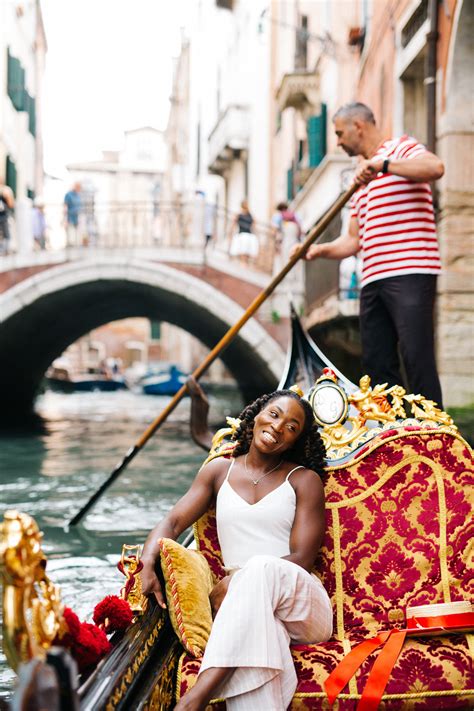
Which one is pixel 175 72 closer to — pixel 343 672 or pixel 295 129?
pixel 295 129

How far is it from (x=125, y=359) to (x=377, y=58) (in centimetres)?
2582

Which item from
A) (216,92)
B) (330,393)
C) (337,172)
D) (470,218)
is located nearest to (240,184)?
(216,92)

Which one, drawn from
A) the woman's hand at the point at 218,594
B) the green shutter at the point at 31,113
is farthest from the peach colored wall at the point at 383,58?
the green shutter at the point at 31,113

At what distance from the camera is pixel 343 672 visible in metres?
1.69

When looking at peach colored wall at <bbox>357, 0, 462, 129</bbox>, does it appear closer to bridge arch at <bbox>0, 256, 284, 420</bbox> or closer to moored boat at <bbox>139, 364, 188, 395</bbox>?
bridge arch at <bbox>0, 256, 284, 420</bbox>

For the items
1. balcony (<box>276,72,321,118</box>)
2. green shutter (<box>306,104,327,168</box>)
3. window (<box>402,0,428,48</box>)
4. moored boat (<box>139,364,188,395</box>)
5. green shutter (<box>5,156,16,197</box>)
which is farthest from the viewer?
moored boat (<box>139,364,188,395</box>)

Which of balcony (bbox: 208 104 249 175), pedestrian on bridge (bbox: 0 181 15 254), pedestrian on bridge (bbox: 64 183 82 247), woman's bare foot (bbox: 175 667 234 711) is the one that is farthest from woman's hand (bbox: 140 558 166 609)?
balcony (bbox: 208 104 249 175)

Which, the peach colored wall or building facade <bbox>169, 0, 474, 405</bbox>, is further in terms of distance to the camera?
the peach colored wall

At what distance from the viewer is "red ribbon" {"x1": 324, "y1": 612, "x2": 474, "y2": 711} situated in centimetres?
167

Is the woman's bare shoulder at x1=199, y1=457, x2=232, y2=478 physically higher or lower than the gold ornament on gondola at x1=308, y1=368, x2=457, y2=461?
lower

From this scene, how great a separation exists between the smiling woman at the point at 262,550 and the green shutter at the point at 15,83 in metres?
13.3

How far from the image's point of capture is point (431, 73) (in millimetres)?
5242

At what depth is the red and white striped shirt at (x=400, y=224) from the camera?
2861 mm

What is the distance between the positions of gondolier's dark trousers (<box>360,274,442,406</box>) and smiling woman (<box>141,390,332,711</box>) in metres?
0.83
